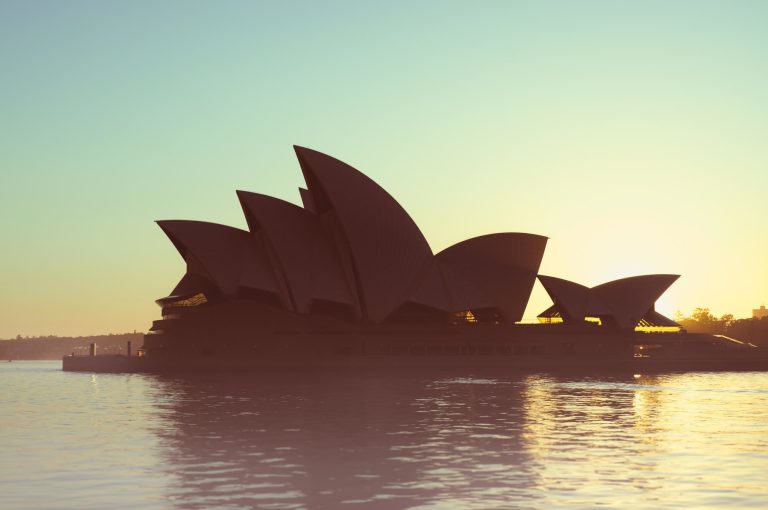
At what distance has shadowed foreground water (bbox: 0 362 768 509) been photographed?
51.7 feet

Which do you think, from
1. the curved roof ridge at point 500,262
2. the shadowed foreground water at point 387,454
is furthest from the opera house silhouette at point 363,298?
the shadowed foreground water at point 387,454

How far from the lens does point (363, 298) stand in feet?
282

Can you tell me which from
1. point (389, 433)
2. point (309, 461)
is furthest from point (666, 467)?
point (389, 433)

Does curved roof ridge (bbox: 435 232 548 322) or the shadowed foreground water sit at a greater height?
curved roof ridge (bbox: 435 232 548 322)

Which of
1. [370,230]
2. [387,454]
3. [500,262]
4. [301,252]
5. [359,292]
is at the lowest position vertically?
[387,454]

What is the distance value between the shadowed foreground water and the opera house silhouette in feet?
133

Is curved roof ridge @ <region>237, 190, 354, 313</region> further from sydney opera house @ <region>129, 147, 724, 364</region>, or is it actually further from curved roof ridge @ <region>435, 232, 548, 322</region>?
curved roof ridge @ <region>435, 232, 548, 322</region>

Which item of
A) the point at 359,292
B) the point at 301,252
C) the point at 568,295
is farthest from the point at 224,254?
the point at 568,295

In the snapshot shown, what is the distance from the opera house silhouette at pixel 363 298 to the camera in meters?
82.3

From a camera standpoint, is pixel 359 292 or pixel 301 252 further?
pixel 359 292

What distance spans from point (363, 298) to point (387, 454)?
64.3 m

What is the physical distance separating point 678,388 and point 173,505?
4395 centimetres

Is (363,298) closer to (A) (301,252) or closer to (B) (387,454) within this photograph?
(A) (301,252)

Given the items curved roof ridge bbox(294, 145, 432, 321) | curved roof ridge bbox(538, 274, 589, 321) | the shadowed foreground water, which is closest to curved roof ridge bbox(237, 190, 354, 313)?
curved roof ridge bbox(294, 145, 432, 321)
